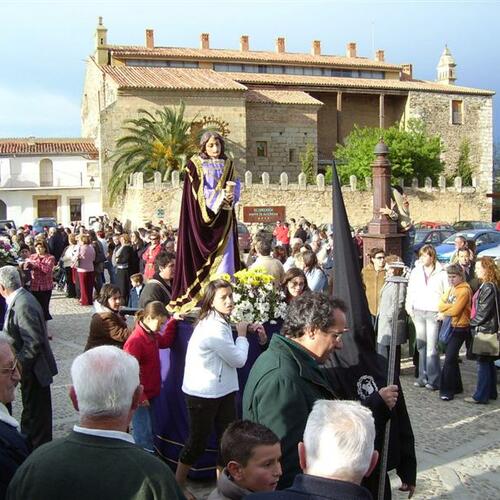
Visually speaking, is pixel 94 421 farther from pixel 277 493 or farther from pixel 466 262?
pixel 466 262

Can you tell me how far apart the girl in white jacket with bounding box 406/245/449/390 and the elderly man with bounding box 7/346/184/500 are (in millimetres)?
6428

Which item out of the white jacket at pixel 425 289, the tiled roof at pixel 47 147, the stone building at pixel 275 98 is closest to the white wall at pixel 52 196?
the tiled roof at pixel 47 147

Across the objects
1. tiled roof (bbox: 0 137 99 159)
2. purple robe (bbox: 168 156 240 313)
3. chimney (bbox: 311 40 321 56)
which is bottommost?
purple robe (bbox: 168 156 240 313)

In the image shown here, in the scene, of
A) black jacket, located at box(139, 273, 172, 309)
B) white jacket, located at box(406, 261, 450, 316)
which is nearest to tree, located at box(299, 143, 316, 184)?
white jacket, located at box(406, 261, 450, 316)

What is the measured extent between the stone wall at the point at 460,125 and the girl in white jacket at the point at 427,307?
1821 inches

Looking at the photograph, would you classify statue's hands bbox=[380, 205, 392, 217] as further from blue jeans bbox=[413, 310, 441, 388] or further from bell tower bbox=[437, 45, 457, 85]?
bell tower bbox=[437, 45, 457, 85]

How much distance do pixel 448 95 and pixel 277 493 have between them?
183ft

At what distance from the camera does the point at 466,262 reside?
10484 mm

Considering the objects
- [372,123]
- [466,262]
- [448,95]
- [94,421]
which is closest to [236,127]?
[372,123]

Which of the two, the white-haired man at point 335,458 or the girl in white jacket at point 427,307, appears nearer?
the white-haired man at point 335,458

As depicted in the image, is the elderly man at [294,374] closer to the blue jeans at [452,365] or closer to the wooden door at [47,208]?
the blue jeans at [452,365]

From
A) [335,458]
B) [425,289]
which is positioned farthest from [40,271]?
[335,458]

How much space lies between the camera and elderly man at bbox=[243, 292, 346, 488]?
3.21 metres

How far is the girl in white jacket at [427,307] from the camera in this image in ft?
27.6
